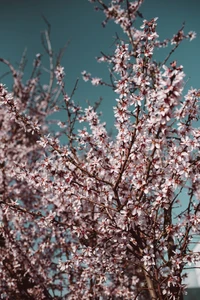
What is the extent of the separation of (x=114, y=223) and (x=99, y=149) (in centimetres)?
96

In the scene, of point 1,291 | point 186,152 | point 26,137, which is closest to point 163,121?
point 186,152

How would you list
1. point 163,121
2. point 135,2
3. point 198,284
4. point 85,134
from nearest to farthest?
point 163,121 → point 85,134 → point 135,2 → point 198,284

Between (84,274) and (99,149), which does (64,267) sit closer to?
(84,274)

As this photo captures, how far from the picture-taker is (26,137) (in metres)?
10.9

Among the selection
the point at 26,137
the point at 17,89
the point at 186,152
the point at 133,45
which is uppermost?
the point at 17,89

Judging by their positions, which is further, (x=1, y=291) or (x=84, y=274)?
(x=1, y=291)

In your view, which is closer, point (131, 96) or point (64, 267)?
point (131, 96)

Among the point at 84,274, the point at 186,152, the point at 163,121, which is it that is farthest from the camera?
the point at 84,274

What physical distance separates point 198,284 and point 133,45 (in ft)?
35.4

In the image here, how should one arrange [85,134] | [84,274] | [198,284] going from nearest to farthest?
[85,134]
[84,274]
[198,284]

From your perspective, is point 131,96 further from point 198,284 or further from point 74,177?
point 198,284

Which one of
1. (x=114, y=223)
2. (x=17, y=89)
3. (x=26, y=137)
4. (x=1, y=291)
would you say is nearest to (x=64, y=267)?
(x=114, y=223)

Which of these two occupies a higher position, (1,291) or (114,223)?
(114,223)

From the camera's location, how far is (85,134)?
3492 mm
